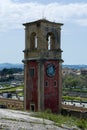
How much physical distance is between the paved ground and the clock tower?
18.0 meters

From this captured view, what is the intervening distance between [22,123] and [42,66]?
19127mm

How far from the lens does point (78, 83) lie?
110 metres

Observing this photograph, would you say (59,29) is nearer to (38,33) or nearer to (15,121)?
(38,33)

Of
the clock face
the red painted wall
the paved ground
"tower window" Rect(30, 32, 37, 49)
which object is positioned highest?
"tower window" Rect(30, 32, 37, 49)

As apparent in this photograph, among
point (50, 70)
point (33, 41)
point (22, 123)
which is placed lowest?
point (22, 123)

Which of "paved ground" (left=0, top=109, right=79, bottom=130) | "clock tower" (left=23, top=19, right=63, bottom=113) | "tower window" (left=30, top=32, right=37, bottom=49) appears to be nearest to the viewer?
"paved ground" (left=0, top=109, right=79, bottom=130)

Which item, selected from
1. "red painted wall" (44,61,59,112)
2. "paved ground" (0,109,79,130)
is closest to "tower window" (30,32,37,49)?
"red painted wall" (44,61,59,112)

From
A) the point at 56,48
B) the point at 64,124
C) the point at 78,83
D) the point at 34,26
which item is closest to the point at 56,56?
the point at 56,48

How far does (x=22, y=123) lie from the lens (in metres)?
10.8

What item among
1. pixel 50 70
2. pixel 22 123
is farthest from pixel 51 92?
pixel 22 123

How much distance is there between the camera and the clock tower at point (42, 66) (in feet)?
98.0

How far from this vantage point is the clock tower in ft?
98.0

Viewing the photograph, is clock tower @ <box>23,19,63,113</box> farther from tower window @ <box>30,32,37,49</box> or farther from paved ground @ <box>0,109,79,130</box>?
paved ground @ <box>0,109,79,130</box>

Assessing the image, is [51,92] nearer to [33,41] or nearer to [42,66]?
[42,66]
